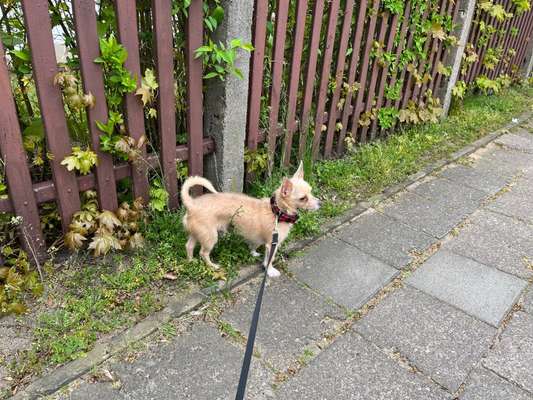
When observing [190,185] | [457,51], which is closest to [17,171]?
[190,185]

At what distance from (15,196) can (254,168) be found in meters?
1.82

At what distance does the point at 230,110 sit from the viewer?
3.16m

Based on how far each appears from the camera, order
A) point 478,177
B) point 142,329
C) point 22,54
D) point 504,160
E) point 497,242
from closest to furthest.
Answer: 1. point 22,54
2. point 142,329
3. point 497,242
4. point 478,177
5. point 504,160

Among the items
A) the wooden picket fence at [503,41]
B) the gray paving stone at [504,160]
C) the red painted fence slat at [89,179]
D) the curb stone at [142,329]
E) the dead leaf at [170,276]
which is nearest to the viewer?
the curb stone at [142,329]

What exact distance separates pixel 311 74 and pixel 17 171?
2569 millimetres

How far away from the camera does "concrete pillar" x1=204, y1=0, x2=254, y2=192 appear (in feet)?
9.50

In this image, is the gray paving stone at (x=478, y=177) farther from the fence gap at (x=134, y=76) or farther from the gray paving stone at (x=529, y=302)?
the fence gap at (x=134, y=76)

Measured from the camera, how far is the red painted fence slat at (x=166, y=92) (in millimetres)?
2632

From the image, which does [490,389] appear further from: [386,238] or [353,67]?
[353,67]

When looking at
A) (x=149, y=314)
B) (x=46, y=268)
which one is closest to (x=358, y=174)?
(x=149, y=314)

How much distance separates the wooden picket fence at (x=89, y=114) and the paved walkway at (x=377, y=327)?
109 centimetres

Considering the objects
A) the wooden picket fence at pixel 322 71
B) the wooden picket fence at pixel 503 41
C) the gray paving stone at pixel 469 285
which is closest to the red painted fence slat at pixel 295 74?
the wooden picket fence at pixel 322 71

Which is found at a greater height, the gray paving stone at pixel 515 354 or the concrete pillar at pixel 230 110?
the concrete pillar at pixel 230 110

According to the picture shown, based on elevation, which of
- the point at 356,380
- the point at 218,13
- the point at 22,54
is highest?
the point at 218,13
